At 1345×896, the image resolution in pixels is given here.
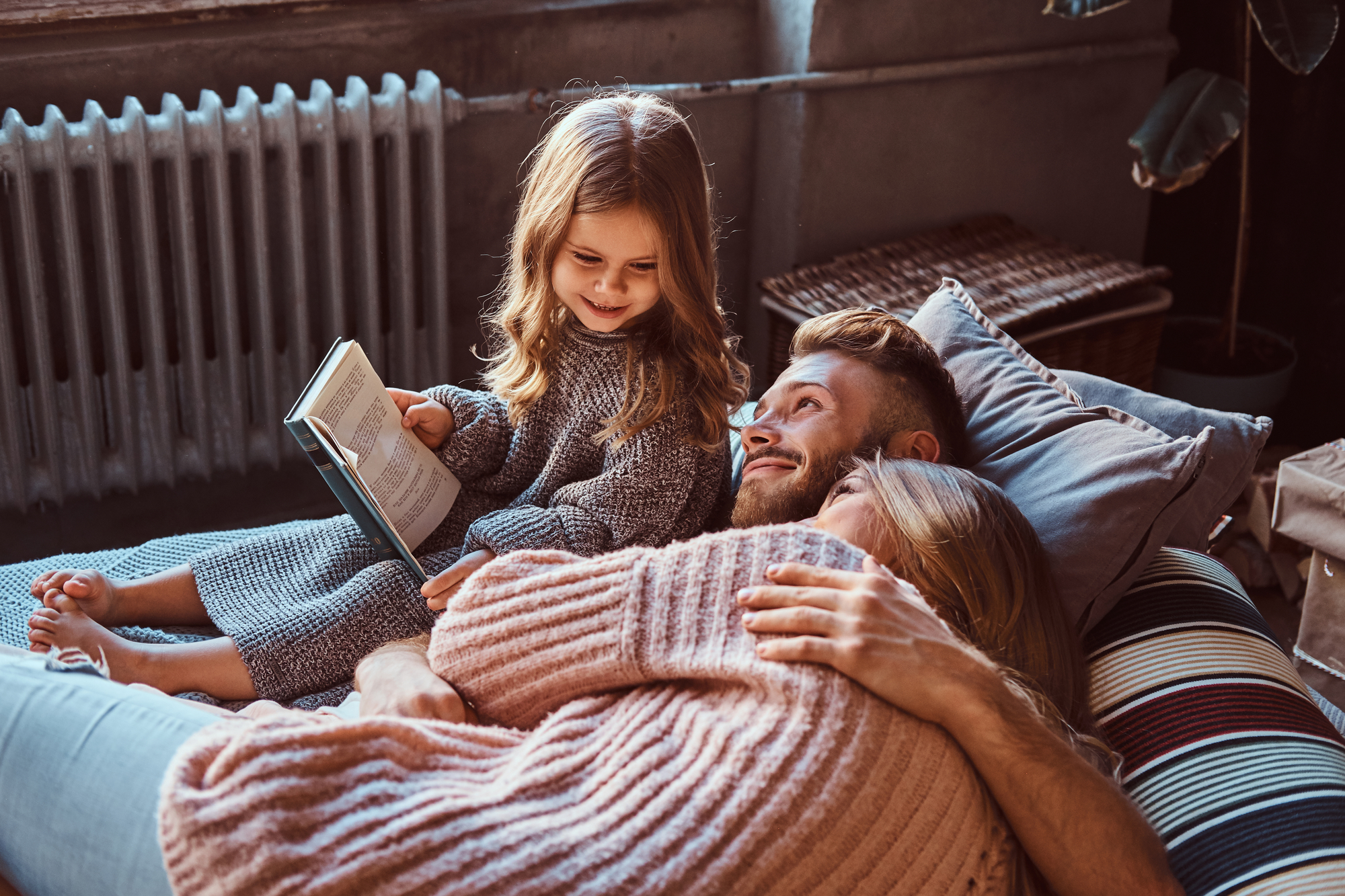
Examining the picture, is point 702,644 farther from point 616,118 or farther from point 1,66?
point 1,66

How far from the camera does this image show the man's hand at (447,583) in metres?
1.36

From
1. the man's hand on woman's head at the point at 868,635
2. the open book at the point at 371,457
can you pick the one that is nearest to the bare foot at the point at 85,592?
the open book at the point at 371,457

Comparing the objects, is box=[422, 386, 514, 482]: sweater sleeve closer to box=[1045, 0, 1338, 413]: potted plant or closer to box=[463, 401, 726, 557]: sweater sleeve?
box=[463, 401, 726, 557]: sweater sleeve

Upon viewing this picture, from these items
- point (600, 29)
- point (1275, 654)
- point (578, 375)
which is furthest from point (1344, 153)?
point (578, 375)

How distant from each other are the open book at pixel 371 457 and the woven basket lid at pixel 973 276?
44.0 inches

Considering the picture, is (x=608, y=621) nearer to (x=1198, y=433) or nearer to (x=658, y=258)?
(x=658, y=258)

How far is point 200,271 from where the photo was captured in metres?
2.50

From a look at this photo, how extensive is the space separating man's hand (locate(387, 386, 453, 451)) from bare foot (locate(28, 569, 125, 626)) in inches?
17.0

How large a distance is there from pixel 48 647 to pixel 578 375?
0.73 meters

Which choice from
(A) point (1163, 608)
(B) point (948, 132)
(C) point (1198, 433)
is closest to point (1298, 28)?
(B) point (948, 132)

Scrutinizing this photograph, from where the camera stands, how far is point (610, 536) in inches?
58.9

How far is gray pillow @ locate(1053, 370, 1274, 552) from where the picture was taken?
150 centimetres

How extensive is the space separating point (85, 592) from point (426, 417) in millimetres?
486

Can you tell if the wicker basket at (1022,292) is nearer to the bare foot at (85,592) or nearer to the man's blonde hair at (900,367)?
the man's blonde hair at (900,367)
